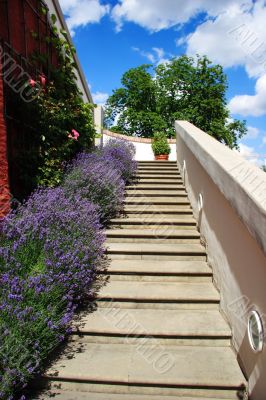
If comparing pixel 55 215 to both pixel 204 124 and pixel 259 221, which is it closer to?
pixel 259 221

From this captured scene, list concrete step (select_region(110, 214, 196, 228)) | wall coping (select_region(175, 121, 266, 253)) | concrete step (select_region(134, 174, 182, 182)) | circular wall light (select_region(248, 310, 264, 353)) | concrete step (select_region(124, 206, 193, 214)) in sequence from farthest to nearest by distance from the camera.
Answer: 1. concrete step (select_region(134, 174, 182, 182))
2. concrete step (select_region(124, 206, 193, 214))
3. concrete step (select_region(110, 214, 196, 228))
4. circular wall light (select_region(248, 310, 264, 353))
5. wall coping (select_region(175, 121, 266, 253))

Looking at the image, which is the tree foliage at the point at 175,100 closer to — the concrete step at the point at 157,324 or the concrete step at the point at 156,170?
the concrete step at the point at 156,170

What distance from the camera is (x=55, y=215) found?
3.60 meters

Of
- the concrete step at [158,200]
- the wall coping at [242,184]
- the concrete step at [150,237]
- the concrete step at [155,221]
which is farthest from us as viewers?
the concrete step at [158,200]

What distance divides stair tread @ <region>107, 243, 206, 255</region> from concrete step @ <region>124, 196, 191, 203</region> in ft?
4.38

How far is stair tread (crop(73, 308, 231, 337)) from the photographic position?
10.1 feet

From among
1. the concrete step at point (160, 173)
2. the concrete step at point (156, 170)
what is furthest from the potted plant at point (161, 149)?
the concrete step at point (160, 173)

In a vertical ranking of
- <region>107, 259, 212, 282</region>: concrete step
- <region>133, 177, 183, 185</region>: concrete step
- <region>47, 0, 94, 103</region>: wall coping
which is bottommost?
<region>107, 259, 212, 282</region>: concrete step

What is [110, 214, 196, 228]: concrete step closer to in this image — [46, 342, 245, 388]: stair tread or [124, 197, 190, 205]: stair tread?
[124, 197, 190, 205]: stair tread

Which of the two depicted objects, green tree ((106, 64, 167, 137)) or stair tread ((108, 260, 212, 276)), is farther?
green tree ((106, 64, 167, 137))

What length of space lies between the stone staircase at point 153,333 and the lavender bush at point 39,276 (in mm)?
277

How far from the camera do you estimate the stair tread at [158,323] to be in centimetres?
308

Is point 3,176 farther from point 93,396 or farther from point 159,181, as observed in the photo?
point 159,181

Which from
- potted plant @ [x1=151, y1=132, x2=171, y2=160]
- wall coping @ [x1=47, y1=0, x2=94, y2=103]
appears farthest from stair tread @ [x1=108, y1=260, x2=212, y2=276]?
potted plant @ [x1=151, y1=132, x2=171, y2=160]
